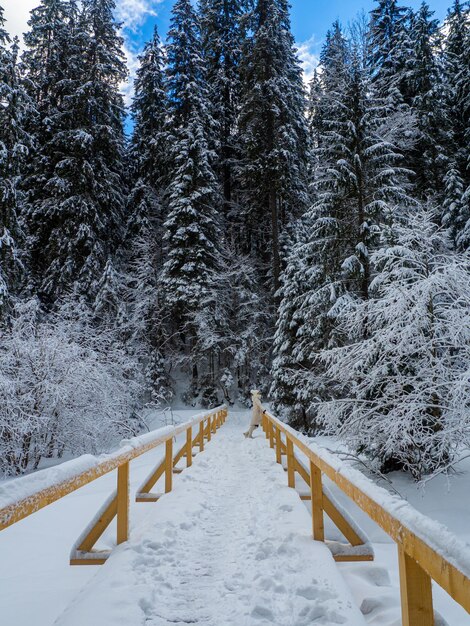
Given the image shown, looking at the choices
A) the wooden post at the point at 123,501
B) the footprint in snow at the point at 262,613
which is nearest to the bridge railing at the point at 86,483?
the wooden post at the point at 123,501

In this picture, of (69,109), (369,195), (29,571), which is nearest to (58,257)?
(69,109)

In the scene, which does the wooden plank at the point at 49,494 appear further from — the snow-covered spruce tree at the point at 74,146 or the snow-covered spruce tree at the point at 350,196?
the snow-covered spruce tree at the point at 74,146

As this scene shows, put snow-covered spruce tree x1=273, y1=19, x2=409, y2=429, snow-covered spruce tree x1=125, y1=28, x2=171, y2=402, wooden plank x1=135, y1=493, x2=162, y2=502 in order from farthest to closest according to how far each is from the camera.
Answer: snow-covered spruce tree x1=125, y1=28, x2=171, y2=402
snow-covered spruce tree x1=273, y1=19, x2=409, y2=429
wooden plank x1=135, y1=493, x2=162, y2=502

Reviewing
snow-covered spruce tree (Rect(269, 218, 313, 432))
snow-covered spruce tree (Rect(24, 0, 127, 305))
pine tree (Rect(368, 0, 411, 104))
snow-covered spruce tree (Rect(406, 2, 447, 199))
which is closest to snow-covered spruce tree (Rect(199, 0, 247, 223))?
snow-covered spruce tree (Rect(24, 0, 127, 305))

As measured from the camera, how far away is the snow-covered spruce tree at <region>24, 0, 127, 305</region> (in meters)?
24.1

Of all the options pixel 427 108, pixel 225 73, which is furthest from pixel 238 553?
pixel 225 73

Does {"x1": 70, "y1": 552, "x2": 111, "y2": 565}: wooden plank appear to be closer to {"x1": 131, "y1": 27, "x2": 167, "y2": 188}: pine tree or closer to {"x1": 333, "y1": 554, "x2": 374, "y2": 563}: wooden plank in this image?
{"x1": 333, "y1": 554, "x2": 374, "y2": 563}: wooden plank

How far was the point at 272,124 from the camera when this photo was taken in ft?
87.6

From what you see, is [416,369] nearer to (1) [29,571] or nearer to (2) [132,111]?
(1) [29,571]

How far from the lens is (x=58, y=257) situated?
23.9 metres

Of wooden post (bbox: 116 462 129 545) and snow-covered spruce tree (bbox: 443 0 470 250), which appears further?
snow-covered spruce tree (bbox: 443 0 470 250)

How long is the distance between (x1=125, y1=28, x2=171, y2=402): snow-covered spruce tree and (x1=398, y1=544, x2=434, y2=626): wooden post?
2158 centimetres

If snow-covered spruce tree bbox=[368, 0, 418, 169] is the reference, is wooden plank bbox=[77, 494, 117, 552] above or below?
below

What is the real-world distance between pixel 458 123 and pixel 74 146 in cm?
2327
